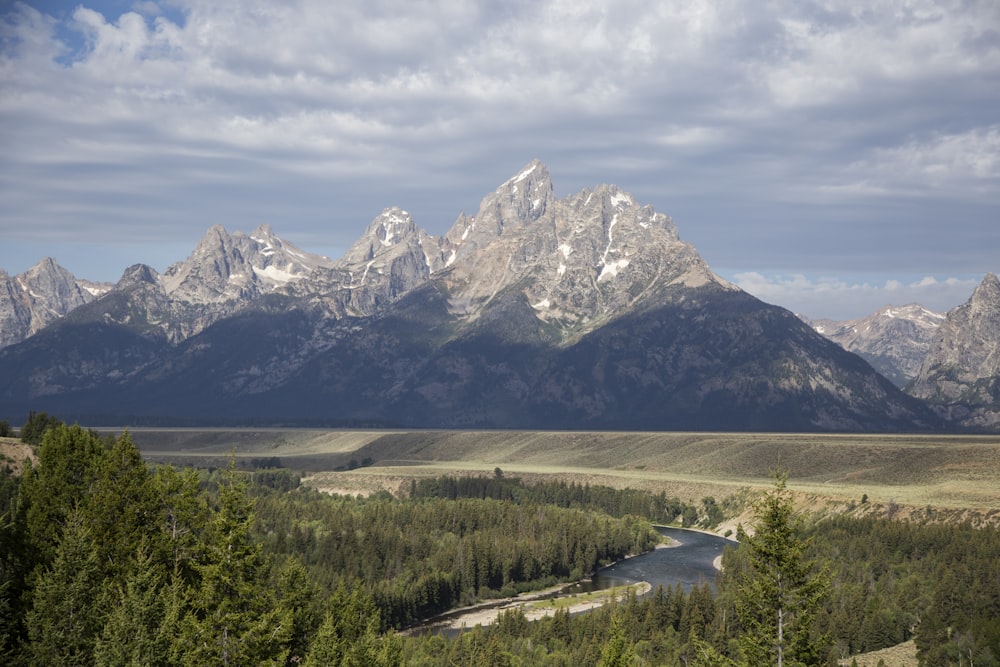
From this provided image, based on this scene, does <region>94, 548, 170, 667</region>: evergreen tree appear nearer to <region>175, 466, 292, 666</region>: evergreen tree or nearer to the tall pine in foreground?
<region>175, 466, 292, 666</region>: evergreen tree

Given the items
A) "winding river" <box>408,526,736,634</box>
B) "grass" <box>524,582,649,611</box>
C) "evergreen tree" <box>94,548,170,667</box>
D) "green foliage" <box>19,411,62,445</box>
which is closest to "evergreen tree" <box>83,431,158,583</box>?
"evergreen tree" <box>94,548,170,667</box>

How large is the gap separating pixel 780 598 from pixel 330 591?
101m

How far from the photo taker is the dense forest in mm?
55000

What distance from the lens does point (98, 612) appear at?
62688mm

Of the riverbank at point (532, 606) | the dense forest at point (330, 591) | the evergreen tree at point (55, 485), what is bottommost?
the riverbank at point (532, 606)

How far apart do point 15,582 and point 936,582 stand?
12378 cm

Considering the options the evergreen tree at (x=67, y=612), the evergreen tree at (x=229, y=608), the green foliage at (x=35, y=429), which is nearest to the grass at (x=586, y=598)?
the green foliage at (x=35, y=429)

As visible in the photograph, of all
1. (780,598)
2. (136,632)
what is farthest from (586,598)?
(780,598)

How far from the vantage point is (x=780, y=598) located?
49656 mm

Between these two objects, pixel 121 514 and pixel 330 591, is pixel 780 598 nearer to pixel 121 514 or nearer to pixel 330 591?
pixel 121 514

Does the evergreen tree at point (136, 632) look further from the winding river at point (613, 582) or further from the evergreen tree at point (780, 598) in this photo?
the winding river at point (613, 582)

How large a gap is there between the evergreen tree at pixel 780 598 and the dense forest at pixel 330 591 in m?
0.10

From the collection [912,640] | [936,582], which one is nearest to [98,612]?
[912,640]

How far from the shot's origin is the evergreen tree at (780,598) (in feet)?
160
